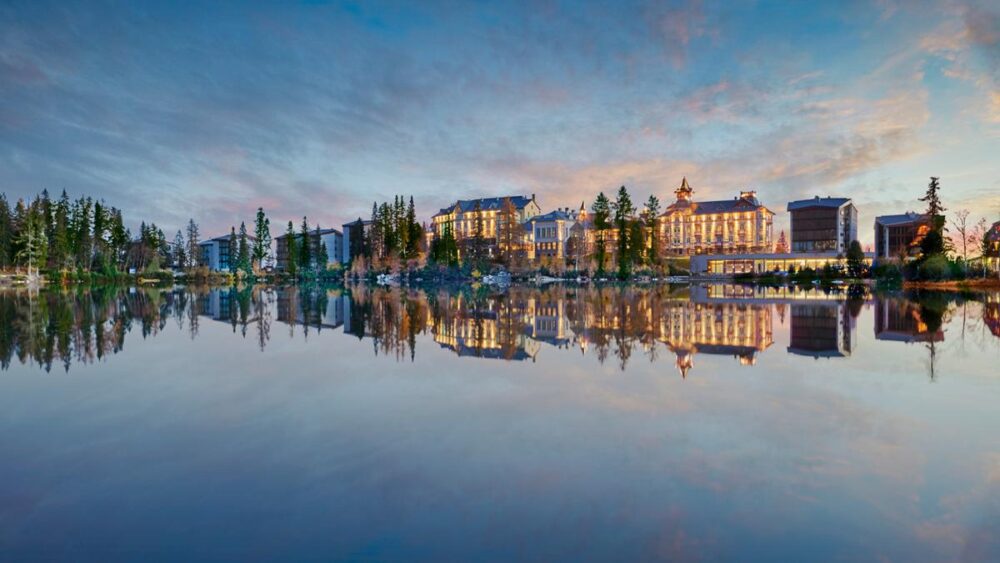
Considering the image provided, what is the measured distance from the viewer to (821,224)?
9388 cm

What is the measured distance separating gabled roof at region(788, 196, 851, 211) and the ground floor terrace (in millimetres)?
12070

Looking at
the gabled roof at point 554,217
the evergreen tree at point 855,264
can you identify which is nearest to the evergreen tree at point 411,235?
the gabled roof at point 554,217

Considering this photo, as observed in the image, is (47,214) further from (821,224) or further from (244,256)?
(821,224)

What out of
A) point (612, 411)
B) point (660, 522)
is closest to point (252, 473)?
point (660, 522)

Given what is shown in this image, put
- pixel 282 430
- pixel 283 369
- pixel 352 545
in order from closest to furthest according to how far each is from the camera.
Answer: pixel 352 545 < pixel 282 430 < pixel 283 369

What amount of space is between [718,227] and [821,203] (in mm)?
18238

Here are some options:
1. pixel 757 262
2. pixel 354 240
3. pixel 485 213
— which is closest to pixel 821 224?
pixel 757 262

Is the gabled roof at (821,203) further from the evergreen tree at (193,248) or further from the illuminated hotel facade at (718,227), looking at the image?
the evergreen tree at (193,248)

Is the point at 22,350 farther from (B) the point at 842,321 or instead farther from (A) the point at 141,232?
(A) the point at 141,232

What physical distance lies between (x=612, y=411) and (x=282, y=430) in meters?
3.83

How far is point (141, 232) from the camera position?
9269cm

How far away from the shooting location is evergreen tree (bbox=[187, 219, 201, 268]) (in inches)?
4109

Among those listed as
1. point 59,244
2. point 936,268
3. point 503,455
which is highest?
point 59,244

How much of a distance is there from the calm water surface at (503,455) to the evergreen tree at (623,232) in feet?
187
